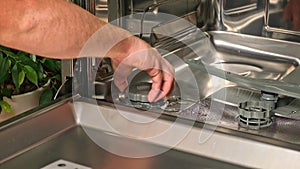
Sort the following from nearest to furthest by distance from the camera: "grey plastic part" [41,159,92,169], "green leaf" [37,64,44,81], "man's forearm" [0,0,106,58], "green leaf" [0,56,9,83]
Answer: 1. "man's forearm" [0,0,106,58]
2. "grey plastic part" [41,159,92,169]
3. "green leaf" [0,56,9,83]
4. "green leaf" [37,64,44,81]

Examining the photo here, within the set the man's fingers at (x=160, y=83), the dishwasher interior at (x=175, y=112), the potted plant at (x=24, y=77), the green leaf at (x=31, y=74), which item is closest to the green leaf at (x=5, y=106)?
the potted plant at (x=24, y=77)

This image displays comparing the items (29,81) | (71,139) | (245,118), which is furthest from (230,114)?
(29,81)

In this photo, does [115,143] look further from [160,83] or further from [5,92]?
[5,92]

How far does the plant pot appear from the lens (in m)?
2.07

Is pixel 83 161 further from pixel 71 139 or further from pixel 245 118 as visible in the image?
pixel 245 118

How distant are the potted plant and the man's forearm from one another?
93 cm

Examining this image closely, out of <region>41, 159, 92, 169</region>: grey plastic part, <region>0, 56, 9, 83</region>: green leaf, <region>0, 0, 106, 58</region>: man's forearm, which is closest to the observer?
<region>0, 0, 106, 58</region>: man's forearm

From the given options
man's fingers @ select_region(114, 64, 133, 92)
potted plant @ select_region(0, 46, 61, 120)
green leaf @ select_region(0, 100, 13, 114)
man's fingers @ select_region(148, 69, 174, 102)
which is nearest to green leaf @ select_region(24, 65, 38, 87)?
potted plant @ select_region(0, 46, 61, 120)

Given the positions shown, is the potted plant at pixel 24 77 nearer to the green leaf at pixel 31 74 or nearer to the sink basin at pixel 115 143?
the green leaf at pixel 31 74

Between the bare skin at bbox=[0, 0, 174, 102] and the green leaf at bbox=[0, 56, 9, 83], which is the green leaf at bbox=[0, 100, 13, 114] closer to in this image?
the green leaf at bbox=[0, 56, 9, 83]

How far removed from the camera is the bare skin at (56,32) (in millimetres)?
973

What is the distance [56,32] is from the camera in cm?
101

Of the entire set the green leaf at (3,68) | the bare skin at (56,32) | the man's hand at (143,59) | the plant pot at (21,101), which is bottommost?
the plant pot at (21,101)

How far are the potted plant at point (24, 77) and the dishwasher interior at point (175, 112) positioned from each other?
0.62 meters
